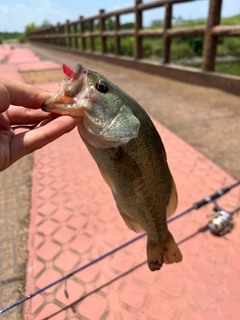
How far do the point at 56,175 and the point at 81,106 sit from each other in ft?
7.92

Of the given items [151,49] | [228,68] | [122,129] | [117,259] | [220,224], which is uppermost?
[122,129]

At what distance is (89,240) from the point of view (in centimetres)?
251

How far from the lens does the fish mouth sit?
1225 millimetres

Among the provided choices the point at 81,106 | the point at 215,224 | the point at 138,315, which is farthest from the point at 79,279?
the point at 81,106

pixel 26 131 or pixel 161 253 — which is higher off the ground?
pixel 26 131

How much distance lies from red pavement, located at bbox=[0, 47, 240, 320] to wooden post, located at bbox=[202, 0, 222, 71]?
4800mm

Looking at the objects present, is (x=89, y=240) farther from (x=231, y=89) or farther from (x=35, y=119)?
(x=231, y=89)

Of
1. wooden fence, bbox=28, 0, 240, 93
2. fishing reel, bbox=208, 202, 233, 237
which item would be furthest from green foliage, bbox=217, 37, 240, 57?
fishing reel, bbox=208, 202, 233, 237

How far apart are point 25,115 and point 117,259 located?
133cm

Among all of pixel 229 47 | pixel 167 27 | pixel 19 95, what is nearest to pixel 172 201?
pixel 19 95

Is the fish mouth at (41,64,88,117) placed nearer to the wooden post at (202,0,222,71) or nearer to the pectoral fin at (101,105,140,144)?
the pectoral fin at (101,105,140,144)

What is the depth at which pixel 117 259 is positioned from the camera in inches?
90.4

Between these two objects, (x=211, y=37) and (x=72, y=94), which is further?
(x=211, y=37)

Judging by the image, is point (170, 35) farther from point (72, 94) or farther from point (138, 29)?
point (72, 94)
